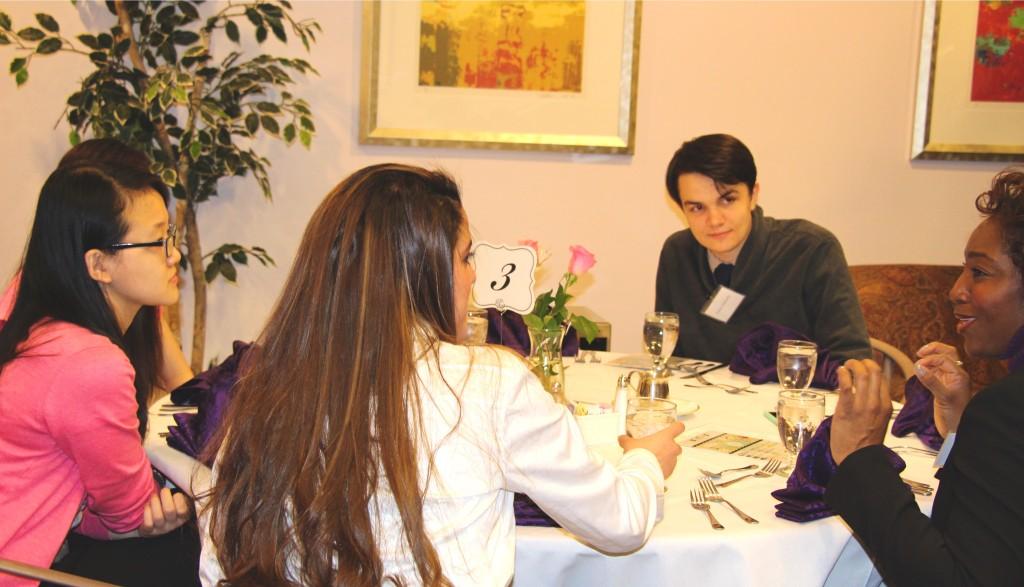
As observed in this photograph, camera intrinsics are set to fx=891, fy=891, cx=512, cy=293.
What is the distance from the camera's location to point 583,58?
412 cm

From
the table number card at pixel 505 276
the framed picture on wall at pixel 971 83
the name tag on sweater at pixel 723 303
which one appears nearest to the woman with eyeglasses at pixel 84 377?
the table number card at pixel 505 276

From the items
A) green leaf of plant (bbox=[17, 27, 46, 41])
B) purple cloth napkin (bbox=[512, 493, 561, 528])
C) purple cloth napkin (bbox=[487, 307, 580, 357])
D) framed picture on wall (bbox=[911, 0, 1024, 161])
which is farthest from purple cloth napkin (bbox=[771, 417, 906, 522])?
green leaf of plant (bbox=[17, 27, 46, 41])

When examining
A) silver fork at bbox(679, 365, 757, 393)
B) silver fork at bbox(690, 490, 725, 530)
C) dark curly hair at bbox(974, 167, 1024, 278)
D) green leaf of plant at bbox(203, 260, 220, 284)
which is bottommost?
silver fork at bbox(690, 490, 725, 530)

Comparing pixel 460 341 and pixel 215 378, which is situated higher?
pixel 460 341

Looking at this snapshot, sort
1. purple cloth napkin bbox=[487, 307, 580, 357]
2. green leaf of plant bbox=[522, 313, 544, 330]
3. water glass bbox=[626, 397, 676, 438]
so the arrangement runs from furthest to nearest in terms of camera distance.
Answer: purple cloth napkin bbox=[487, 307, 580, 357], green leaf of plant bbox=[522, 313, 544, 330], water glass bbox=[626, 397, 676, 438]

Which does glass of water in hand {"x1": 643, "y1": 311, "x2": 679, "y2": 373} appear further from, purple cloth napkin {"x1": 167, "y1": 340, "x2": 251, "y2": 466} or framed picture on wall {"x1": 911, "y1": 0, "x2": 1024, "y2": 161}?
framed picture on wall {"x1": 911, "y1": 0, "x2": 1024, "y2": 161}

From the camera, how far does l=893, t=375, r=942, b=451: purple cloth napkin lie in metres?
1.96

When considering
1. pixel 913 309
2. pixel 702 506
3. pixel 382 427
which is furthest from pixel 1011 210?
pixel 913 309

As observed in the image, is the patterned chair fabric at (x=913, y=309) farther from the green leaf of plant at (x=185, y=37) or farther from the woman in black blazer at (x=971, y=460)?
the green leaf of plant at (x=185, y=37)

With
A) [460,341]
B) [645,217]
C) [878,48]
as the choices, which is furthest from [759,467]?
[878,48]

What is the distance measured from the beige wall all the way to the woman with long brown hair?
3.05 meters

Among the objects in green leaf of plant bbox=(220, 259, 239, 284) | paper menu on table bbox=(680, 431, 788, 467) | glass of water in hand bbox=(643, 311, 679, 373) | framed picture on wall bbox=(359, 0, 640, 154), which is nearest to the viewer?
paper menu on table bbox=(680, 431, 788, 467)

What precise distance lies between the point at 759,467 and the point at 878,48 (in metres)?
3.14

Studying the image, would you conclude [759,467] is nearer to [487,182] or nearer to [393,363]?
[393,363]
